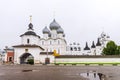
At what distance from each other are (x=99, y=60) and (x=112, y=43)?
1610 cm

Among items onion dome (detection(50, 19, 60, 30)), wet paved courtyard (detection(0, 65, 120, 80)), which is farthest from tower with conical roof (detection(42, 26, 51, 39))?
wet paved courtyard (detection(0, 65, 120, 80))

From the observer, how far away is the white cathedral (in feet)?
161

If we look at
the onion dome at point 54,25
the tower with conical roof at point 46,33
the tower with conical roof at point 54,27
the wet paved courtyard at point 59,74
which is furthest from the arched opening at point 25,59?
the wet paved courtyard at point 59,74

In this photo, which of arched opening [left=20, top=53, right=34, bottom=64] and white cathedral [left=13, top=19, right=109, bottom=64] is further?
arched opening [left=20, top=53, right=34, bottom=64]

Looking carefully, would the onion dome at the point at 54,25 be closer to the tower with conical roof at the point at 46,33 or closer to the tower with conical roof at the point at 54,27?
the tower with conical roof at the point at 54,27

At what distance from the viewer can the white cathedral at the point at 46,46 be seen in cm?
4900

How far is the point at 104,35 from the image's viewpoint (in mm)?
90875

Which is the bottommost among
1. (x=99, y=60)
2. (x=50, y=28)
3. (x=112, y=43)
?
(x=99, y=60)

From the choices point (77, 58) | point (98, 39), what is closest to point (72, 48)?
point (98, 39)

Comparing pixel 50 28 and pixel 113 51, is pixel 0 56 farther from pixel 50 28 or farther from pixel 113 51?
pixel 113 51

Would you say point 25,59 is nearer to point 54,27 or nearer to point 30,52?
point 30,52

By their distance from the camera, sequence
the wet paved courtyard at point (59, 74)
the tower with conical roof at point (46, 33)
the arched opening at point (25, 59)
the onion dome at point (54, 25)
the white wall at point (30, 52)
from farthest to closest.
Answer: the tower with conical roof at point (46, 33)
the onion dome at point (54, 25)
the arched opening at point (25, 59)
the white wall at point (30, 52)
the wet paved courtyard at point (59, 74)

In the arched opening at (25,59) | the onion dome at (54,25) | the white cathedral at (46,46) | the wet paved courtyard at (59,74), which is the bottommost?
the wet paved courtyard at (59,74)

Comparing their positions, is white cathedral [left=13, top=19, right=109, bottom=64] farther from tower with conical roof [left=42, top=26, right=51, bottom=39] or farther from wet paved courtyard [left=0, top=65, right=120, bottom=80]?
wet paved courtyard [left=0, top=65, right=120, bottom=80]
